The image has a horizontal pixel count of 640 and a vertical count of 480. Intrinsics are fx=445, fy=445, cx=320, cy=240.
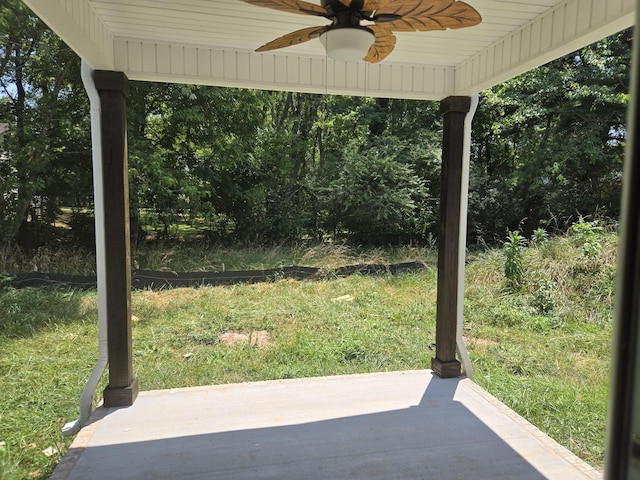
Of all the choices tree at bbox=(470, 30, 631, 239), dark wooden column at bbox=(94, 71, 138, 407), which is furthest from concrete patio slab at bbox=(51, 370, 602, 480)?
tree at bbox=(470, 30, 631, 239)

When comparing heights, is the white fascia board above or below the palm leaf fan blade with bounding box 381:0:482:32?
above

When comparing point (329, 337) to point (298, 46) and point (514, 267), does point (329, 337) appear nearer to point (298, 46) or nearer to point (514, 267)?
point (514, 267)

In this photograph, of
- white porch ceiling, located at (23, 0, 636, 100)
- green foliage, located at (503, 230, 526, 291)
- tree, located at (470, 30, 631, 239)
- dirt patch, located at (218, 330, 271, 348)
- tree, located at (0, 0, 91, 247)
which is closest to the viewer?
white porch ceiling, located at (23, 0, 636, 100)

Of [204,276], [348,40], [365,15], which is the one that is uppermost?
[365,15]

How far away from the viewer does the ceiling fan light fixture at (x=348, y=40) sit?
1.62m

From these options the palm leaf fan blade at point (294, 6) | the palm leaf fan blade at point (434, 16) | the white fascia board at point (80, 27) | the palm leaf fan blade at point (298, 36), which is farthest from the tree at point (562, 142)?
the white fascia board at point (80, 27)

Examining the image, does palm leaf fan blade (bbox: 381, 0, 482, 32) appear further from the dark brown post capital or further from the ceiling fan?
the dark brown post capital

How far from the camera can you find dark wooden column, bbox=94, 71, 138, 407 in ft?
8.48

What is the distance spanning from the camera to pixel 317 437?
2.37m

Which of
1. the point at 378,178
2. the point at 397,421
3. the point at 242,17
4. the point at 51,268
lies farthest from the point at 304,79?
the point at 378,178

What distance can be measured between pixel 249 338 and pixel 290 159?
208 inches

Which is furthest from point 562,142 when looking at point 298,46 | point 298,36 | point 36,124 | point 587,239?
point 36,124

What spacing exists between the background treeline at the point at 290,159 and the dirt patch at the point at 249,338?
3572mm

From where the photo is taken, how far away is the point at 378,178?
863 centimetres
